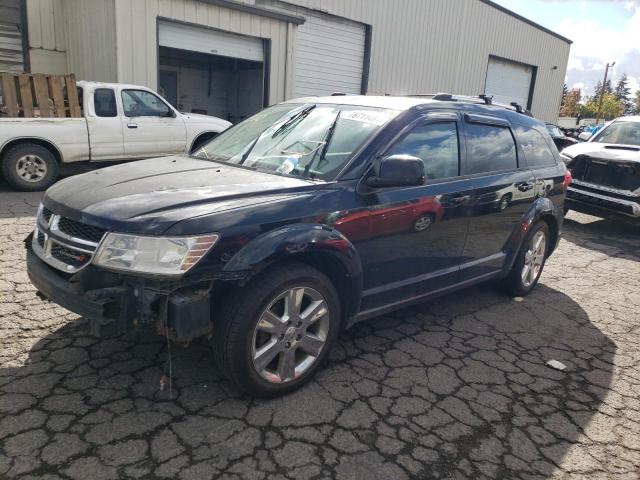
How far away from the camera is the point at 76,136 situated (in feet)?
27.8

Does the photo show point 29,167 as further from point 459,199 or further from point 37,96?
point 459,199

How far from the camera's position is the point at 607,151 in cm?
833

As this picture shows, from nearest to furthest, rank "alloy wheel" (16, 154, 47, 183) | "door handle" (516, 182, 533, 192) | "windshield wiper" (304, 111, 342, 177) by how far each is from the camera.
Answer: "windshield wiper" (304, 111, 342, 177)
"door handle" (516, 182, 533, 192)
"alloy wheel" (16, 154, 47, 183)

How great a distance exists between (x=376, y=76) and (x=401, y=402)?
14.8 meters

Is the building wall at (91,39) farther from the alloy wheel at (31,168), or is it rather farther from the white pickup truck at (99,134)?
the alloy wheel at (31,168)

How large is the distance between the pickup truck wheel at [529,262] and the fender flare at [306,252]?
2.24 m

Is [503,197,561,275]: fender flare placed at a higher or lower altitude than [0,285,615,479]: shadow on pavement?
higher

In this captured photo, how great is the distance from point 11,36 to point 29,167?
5502 millimetres

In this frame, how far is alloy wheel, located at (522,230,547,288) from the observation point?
4.88m

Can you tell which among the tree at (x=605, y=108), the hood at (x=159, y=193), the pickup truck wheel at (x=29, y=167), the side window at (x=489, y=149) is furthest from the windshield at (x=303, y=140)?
the tree at (x=605, y=108)

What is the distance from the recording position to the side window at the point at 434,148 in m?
3.49

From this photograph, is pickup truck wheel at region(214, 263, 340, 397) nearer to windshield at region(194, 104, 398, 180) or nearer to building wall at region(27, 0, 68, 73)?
windshield at region(194, 104, 398, 180)

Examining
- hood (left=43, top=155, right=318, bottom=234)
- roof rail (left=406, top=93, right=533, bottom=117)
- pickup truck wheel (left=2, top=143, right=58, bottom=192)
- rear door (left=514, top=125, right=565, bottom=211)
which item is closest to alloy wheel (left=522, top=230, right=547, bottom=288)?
rear door (left=514, top=125, right=565, bottom=211)

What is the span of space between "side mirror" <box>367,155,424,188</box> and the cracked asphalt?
1.26 m
